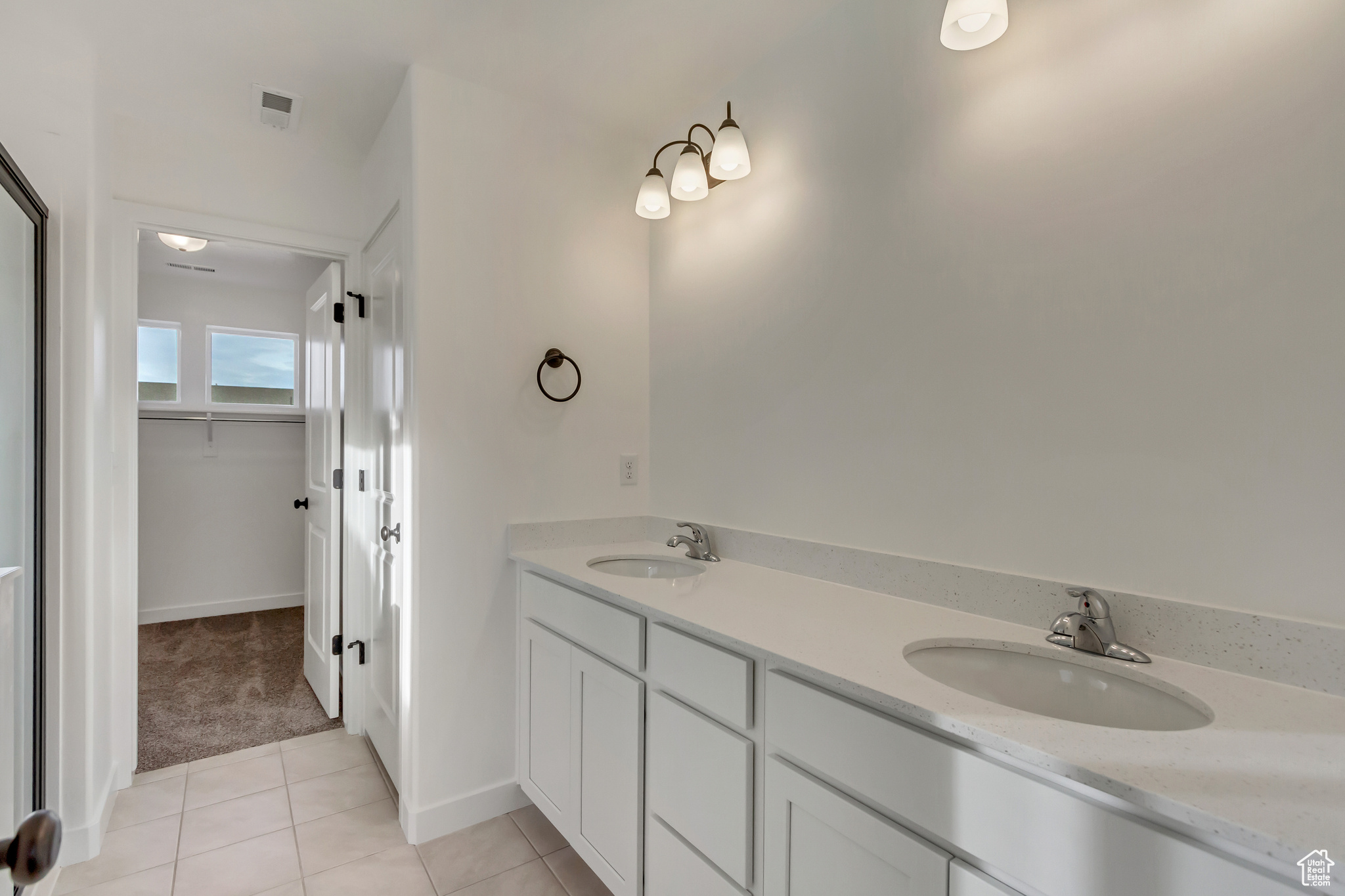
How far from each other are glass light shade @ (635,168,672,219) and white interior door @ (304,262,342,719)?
4.79 feet

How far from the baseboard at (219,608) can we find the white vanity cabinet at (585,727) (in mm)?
3444

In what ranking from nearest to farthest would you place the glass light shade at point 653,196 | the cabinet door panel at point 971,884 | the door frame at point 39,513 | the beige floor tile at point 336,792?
the cabinet door panel at point 971,884, the door frame at point 39,513, the glass light shade at point 653,196, the beige floor tile at point 336,792

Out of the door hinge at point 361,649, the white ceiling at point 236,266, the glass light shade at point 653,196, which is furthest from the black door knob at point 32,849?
the white ceiling at point 236,266

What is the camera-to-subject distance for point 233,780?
7.63 feet

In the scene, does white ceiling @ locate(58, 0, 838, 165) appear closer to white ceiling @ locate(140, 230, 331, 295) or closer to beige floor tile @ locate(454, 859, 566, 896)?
white ceiling @ locate(140, 230, 331, 295)

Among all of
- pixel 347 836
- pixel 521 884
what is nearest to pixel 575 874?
pixel 521 884

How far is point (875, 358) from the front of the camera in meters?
1.62

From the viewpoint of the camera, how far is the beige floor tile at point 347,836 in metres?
1.90

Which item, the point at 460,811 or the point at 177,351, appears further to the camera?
the point at 177,351

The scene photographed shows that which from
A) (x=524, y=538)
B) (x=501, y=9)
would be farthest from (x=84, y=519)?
(x=501, y=9)

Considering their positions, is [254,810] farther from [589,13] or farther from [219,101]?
[589,13]

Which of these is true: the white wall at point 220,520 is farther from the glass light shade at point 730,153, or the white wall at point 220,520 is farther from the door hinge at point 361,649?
the glass light shade at point 730,153

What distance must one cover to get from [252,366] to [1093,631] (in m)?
5.14

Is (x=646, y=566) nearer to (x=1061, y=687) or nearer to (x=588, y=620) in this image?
(x=588, y=620)
